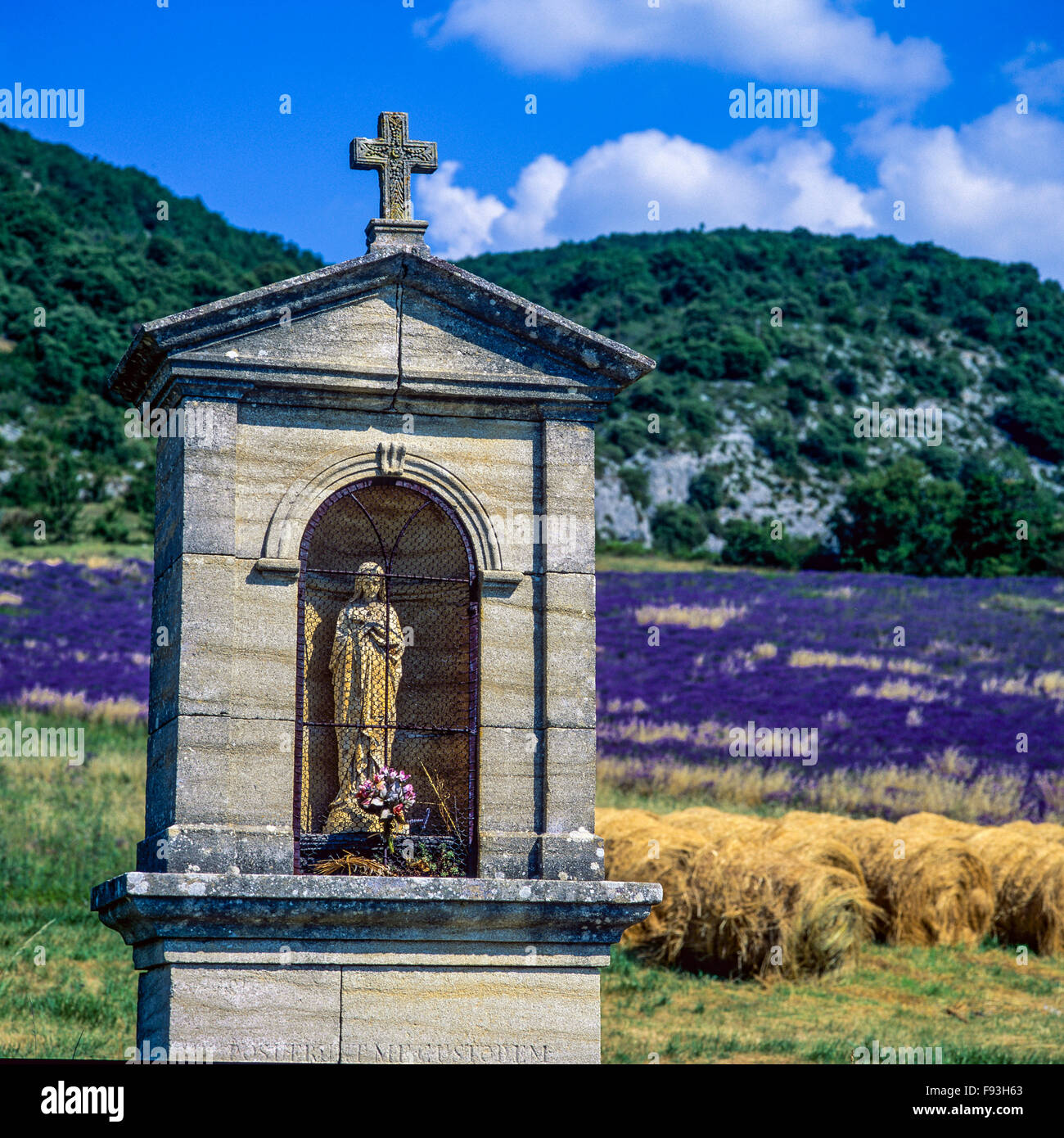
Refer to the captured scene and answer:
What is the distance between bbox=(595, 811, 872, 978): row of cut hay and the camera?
1330 centimetres

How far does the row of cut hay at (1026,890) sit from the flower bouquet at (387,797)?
8664 mm

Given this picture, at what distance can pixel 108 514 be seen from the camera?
124ft

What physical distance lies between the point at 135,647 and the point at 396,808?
18.7 metres

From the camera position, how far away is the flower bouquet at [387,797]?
7.31 meters

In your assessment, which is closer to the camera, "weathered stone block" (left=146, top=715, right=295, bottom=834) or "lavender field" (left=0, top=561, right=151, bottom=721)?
"weathered stone block" (left=146, top=715, right=295, bottom=834)

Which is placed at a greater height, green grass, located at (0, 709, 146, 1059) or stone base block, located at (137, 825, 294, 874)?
stone base block, located at (137, 825, 294, 874)

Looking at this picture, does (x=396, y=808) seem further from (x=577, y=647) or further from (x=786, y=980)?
(x=786, y=980)

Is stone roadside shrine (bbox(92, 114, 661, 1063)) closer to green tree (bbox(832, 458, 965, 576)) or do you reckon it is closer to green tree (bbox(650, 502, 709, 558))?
green tree (bbox(832, 458, 965, 576))

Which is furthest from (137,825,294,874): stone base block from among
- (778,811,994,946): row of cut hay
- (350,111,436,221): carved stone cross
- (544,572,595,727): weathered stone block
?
(778,811,994,946): row of cut hay

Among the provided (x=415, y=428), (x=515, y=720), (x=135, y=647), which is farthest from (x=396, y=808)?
(x=135, y=647)

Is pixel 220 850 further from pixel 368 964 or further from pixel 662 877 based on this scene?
pixel 662 877

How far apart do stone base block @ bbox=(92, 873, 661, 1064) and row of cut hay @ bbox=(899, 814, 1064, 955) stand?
8.50 metres

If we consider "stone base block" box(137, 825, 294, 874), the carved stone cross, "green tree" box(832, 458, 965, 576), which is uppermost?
"green tree" box(832, 458, 965, 576)

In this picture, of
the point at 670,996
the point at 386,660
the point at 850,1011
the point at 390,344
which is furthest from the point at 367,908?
the point at 850,1011
